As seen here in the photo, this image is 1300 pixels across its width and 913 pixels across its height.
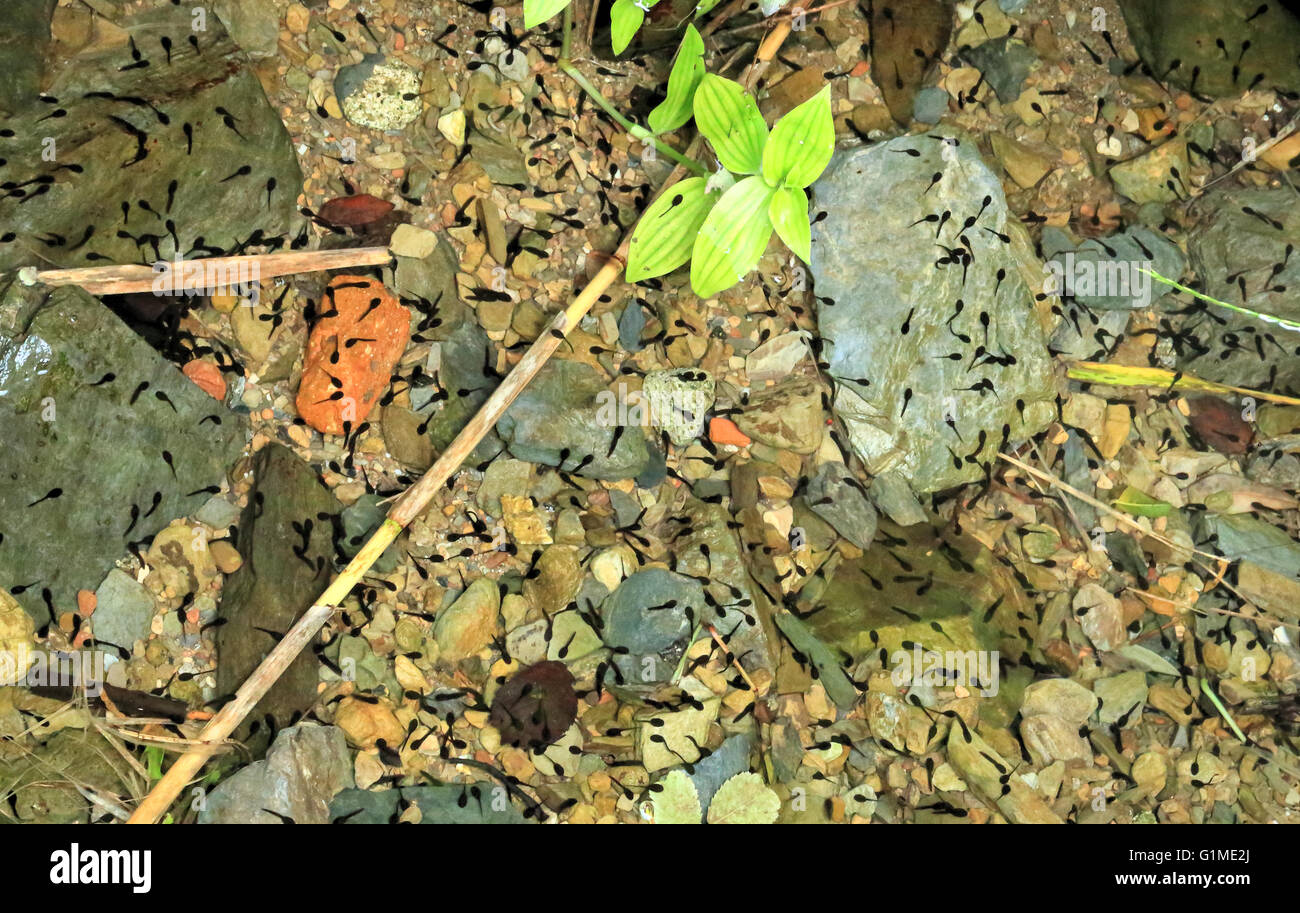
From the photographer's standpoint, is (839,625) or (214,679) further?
(839,625)

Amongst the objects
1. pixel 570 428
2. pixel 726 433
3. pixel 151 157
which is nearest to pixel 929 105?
pixel 726 433

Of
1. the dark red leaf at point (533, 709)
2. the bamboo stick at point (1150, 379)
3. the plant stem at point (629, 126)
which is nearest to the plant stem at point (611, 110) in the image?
the plant stem at point (629, 126)

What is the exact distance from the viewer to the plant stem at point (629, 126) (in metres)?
4.30

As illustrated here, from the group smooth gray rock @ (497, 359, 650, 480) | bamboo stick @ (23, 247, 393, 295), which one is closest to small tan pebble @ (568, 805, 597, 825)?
smooth gray rock @ (497, 359, 650, 480)

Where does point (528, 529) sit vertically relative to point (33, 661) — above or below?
above

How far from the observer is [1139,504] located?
491 cm

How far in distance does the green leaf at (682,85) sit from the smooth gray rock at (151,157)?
174 cm

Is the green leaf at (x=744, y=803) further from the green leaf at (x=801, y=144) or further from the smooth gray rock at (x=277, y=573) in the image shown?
the green leaf at (x=801, y=144)

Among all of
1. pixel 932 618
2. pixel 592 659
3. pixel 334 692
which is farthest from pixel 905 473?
pixel 334 692

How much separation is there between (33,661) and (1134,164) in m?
5.82

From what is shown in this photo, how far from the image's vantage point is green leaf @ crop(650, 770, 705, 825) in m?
4.19

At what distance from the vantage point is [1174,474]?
16.3 feet

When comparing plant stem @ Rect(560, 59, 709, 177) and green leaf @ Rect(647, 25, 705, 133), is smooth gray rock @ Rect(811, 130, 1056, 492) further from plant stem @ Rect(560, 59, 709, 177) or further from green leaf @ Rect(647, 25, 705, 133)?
green leaf @ Rect(647, 25, 705, 133)

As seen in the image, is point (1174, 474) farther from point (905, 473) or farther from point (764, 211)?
point (764, 211)
